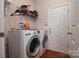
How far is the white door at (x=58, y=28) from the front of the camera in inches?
139

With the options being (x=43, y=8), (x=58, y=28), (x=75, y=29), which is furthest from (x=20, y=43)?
(x=43, y=8)

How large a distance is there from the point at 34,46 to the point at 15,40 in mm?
646

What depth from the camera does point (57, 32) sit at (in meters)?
3.78

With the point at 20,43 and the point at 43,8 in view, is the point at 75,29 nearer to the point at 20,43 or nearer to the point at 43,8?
the point at 20,43

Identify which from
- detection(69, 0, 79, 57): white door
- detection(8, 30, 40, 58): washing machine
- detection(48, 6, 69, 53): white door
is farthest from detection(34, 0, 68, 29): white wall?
detection(69, 0, 79, 57): white door

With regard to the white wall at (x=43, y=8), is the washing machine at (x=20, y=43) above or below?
below

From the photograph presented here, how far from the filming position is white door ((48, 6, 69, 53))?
353 cm

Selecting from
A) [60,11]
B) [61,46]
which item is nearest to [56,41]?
→ [61,46]

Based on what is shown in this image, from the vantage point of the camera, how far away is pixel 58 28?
147 inches

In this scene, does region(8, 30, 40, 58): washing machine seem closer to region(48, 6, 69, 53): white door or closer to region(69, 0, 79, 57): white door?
region(69, 0, 79, 57): white door

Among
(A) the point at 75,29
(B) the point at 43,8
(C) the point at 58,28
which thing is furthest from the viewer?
(B) the point at 43,8

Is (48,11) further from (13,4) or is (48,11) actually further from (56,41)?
(13,4)

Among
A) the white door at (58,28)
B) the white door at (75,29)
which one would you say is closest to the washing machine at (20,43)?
the white door at (75,29)

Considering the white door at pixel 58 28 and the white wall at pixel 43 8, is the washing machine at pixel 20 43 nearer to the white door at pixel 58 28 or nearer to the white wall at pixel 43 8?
the white door at pixel 58 28
